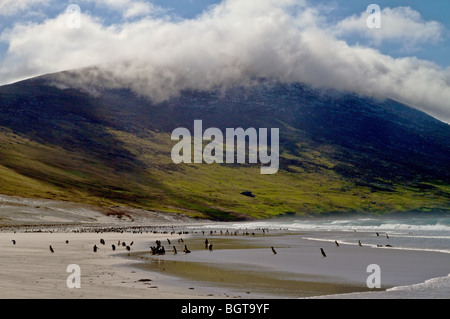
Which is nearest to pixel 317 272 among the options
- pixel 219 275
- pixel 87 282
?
pixel 219 275

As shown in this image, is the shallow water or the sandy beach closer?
the sandy beach

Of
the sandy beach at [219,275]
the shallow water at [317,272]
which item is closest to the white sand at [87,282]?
the sandy beach at [219,275]

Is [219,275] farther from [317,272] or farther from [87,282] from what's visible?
[87,282]

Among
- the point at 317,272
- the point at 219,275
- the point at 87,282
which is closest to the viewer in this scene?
the point at 87,282

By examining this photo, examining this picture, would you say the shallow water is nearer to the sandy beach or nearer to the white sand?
the sandy beach

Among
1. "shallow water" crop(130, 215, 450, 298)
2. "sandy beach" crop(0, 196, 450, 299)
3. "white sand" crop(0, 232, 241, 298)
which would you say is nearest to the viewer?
"white sand" crop(0, 232, 241, 298)

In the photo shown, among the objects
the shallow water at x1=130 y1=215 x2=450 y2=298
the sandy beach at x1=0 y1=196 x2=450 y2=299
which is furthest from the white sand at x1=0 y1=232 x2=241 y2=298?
the shallow water at x1=130 y1=215 x2=450 y2=298

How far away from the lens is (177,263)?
44.4m

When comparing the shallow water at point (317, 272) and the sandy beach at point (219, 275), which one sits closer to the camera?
the sandy beach at point (219, 275)

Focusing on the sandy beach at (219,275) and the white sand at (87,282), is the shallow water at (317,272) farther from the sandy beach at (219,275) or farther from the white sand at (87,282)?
the white sand at (87,282)
